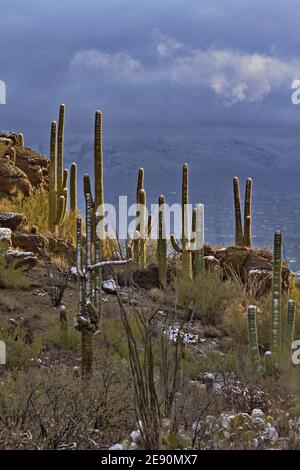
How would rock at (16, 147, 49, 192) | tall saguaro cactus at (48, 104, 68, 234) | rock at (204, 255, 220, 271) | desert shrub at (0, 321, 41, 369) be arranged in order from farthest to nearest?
1. rock at (16, 147, 49, 192)
2. tall saguaro cactus at (48, 104, 68, 234)
3. rock at (204, 255, 220, 271)
4. desert shrub at (0, 321, 41, 369)

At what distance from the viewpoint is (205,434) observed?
5949mm

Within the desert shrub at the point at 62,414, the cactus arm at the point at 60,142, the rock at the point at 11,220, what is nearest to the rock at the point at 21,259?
the rock at the point at 11,220

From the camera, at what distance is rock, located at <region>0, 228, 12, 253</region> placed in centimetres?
1452

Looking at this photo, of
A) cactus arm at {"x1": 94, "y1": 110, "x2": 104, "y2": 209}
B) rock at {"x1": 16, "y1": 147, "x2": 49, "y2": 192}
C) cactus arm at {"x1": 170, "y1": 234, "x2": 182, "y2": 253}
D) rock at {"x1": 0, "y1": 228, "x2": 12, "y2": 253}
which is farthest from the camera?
rock at {"x1": 16, "y1": 147, "x2": 49, "y2": 192}

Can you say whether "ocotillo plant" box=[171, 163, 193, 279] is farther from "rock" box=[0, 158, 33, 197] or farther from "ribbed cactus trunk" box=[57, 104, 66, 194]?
"rock" box=[0, 158, 33, 197]

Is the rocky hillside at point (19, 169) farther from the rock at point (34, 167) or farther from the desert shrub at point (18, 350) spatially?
the desert shrub at point (18, 350)

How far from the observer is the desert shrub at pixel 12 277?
13.5m

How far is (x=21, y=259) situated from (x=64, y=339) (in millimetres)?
3376

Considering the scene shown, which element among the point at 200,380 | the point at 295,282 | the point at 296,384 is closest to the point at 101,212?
the point at 295,282

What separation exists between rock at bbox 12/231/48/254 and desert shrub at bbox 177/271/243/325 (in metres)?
3.35

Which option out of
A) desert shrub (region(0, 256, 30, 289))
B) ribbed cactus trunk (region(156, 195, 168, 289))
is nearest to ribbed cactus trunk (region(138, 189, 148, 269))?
ribbed cactus trunk (region(156, 195, 168, 289))

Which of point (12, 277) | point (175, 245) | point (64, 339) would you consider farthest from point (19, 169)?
point (64, 339)

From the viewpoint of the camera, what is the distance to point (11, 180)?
1889cm
